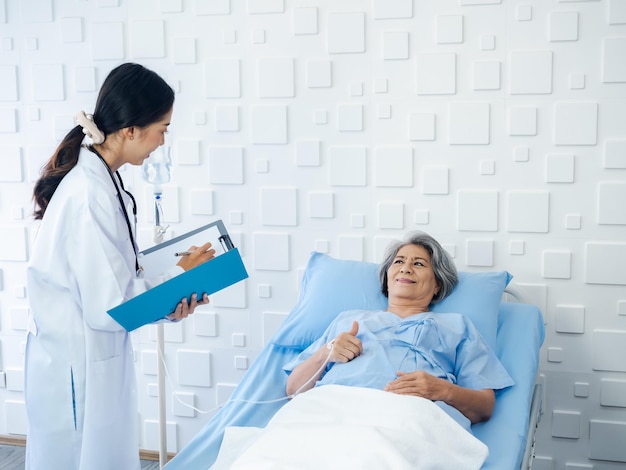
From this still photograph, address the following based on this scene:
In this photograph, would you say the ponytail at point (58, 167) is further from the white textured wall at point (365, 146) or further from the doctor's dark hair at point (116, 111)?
the white textured wall at point (365, 146)

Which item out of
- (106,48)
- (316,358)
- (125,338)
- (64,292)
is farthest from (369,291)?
(106,48)

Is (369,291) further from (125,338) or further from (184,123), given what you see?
(184,123)

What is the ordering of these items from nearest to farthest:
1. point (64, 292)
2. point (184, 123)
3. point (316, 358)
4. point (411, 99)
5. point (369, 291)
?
point (64, 292) → point (316, 358) → point (369, 291) → point (411, 99) → point (184, 123)

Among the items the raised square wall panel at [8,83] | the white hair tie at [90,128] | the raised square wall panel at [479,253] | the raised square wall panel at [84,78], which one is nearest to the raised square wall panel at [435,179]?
the raised square wall panel at [479,253]

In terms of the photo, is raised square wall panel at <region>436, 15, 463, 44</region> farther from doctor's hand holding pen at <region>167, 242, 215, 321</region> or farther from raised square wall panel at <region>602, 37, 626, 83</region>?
doctor's hand holding pen at <region>167, 242, 215, 321</region>

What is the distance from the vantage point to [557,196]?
114 inches

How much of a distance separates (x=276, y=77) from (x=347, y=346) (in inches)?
50.7

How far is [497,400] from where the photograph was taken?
241 centimetres

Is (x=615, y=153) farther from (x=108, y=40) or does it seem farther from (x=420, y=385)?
(x=108, y=40)

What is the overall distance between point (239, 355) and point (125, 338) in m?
1.11

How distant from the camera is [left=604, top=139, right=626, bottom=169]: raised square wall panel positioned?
9.18 ft

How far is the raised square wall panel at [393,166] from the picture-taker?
9.91ft

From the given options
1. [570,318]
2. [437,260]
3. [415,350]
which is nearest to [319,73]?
[437,260]

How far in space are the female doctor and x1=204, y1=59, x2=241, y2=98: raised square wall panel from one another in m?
0.96
